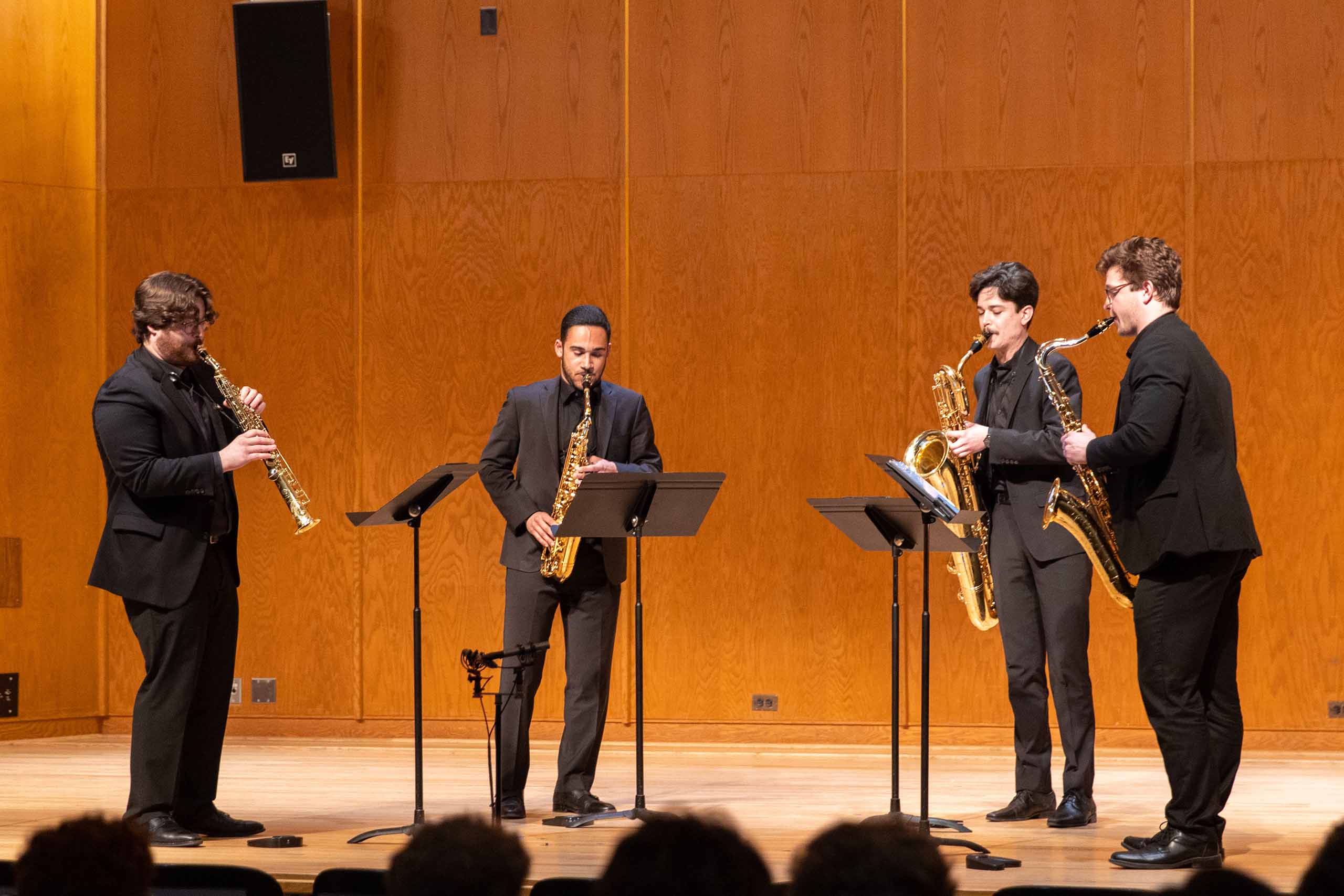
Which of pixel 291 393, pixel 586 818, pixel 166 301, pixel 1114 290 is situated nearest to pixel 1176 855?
pixel 1114 290

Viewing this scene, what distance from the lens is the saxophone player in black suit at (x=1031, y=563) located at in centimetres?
485

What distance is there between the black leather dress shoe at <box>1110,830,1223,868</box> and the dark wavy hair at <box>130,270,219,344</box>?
120 inches

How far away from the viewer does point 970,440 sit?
4859 mm

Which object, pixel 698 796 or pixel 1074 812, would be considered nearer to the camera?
pixel 1074 812

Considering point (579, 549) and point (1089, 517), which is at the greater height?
point (1089, 517)

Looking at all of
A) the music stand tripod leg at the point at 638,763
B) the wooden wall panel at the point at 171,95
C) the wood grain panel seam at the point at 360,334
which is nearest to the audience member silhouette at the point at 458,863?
the music stand tripod leg at the point at 638,763

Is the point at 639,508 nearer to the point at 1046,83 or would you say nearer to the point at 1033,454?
the point at 1033,454

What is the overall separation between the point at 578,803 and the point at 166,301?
209 centimetres

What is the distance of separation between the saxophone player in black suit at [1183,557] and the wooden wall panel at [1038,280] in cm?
250

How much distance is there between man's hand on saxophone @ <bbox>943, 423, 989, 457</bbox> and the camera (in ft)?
15.9

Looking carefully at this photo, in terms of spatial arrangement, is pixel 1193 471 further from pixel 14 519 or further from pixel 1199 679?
pixel 14 519

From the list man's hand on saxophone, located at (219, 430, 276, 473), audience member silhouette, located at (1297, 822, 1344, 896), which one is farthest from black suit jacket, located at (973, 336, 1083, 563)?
audience member silhouette, located at (1297, 822, 1344, 896)

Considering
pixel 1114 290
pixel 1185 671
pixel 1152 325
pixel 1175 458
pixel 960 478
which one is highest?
pixel 1114 290

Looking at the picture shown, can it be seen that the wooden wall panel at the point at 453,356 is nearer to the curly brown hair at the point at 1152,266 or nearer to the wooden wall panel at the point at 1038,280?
the wooden wall panel at the point at 1038,280
